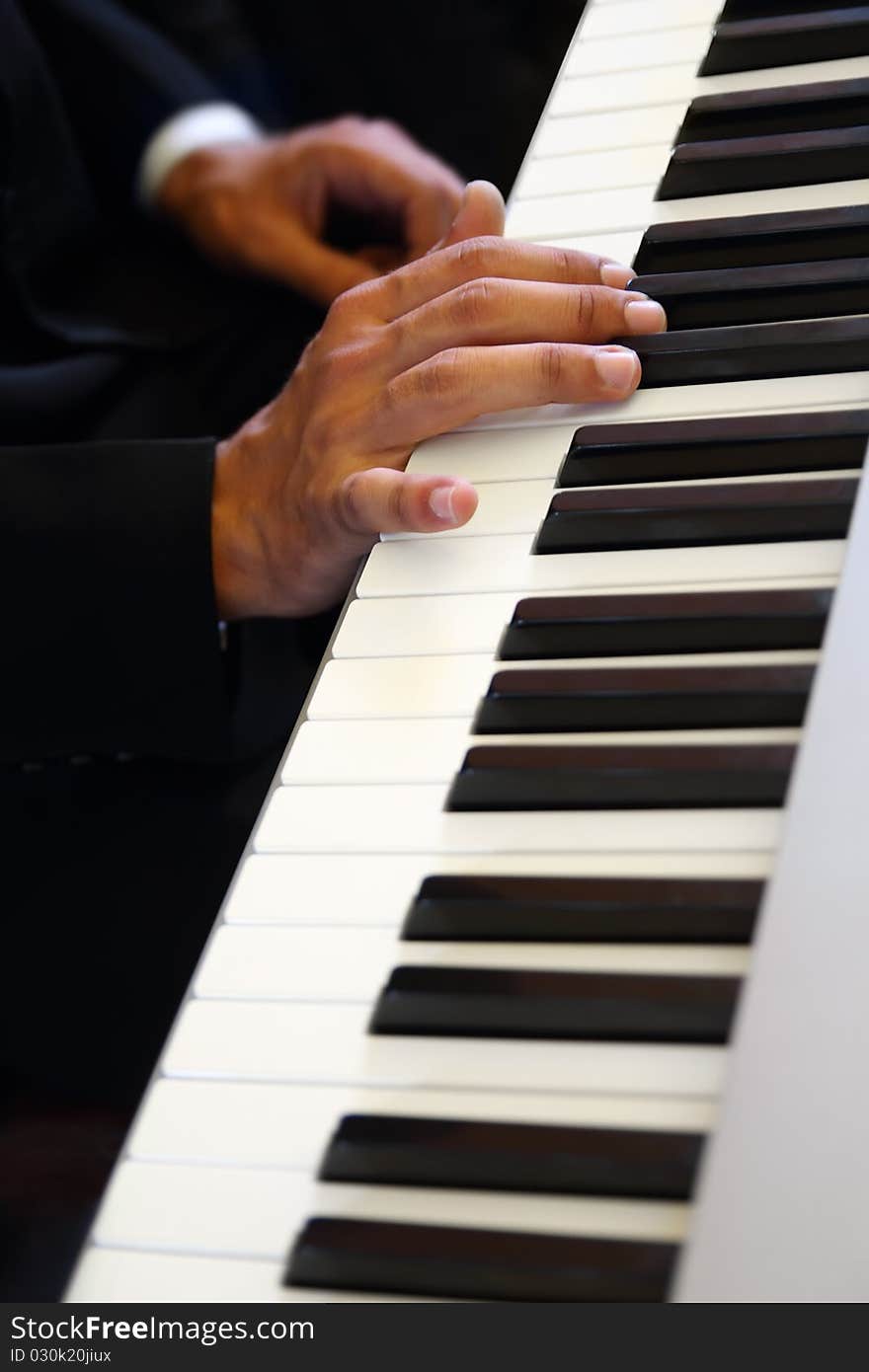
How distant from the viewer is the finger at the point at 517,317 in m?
0.74

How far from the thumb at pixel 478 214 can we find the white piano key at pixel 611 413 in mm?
132

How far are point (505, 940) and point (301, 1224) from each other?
138 mm

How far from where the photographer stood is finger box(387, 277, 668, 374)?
0.74m

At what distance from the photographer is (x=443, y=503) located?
27.7 inches

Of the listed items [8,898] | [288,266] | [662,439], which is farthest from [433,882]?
[288,266]

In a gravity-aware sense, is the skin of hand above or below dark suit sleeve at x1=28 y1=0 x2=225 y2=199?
below

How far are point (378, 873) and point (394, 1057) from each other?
9 cm

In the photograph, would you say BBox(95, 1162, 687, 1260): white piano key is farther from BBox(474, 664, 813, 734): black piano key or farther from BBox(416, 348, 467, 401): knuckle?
BBox(416, 348, 467, 401): knuckle

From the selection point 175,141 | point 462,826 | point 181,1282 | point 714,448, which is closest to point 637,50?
point 714,448

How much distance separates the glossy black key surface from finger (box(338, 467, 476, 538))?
0.19 ft

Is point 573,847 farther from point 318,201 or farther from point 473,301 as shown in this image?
point 318,201

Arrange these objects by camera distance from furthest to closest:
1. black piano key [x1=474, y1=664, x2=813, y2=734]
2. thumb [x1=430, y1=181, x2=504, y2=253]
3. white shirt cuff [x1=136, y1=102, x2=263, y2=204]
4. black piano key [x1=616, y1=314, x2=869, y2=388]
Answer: white shirt cuff [x1=136, y1=102, x2=263, y2=204] → thumb [x1=430, y1=181, x2=504, y2=253] → black piano key [x1=616, y1=314, x2=869, y2=388] → black piano key [x1=474, y1=664, x2=813, y2=734]

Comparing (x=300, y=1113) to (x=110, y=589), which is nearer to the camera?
(x=300, y=1113)

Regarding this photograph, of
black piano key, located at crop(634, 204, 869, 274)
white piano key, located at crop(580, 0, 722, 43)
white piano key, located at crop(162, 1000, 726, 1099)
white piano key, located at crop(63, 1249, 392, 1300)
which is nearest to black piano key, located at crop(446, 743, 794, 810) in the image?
white piano key, located at crop(162, 1000, 726, 1099)
